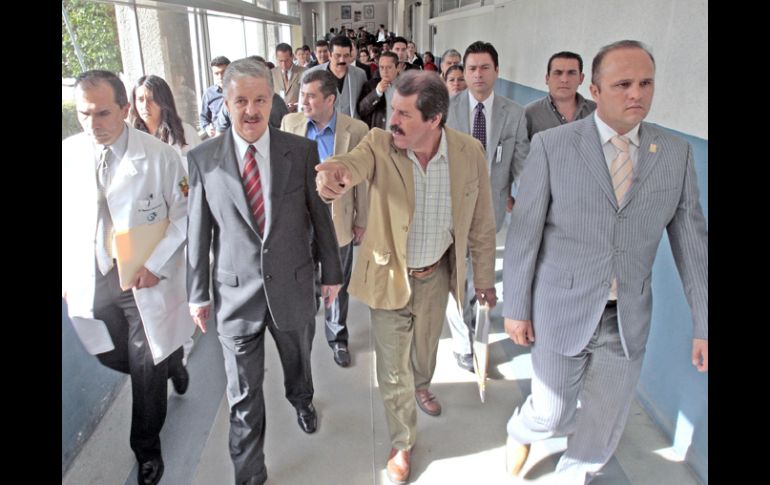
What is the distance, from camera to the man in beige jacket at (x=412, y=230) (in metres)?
2.20

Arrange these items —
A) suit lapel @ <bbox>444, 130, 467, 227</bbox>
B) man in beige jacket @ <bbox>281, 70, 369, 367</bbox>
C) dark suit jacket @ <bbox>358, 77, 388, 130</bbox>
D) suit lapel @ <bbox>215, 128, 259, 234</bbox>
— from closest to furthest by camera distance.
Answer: suit lapel @ <bbox>215, 128, 259, 234</bbox>, suit lapel @ <bbox>444, 130, 467, 227</bbox>, man in beige jacket @ <bbox>281, 70, 369, 367</bbox>, dark suit jacket @ <bbox>358, 77, 388, 130</bbox>

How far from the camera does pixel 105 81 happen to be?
6.91ft

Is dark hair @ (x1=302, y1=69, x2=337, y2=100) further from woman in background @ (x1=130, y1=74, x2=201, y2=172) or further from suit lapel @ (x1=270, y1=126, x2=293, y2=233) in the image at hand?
suit lapel @ (x1=270, y1=126, x2=293, y2=233)

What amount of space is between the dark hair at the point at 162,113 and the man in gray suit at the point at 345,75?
190cm

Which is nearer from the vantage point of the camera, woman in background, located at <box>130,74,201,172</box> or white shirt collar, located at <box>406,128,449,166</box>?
white shirt collar, located at <box>406,128,449,166</box>

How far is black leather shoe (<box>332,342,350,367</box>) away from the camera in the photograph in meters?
3.51

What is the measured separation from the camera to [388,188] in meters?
2.27

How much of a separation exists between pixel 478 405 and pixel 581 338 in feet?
3.82

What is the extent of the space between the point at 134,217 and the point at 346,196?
1.23 meters

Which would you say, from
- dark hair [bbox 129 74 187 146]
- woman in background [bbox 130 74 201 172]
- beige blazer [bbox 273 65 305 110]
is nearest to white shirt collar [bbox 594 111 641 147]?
woman in background [bbox 130 74 201 172]

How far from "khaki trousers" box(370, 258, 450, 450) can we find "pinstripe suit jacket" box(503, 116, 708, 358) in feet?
1.49

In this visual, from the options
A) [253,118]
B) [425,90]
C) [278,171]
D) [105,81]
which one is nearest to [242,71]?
[253,118]

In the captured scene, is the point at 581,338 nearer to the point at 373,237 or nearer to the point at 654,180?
the point at 654,180
